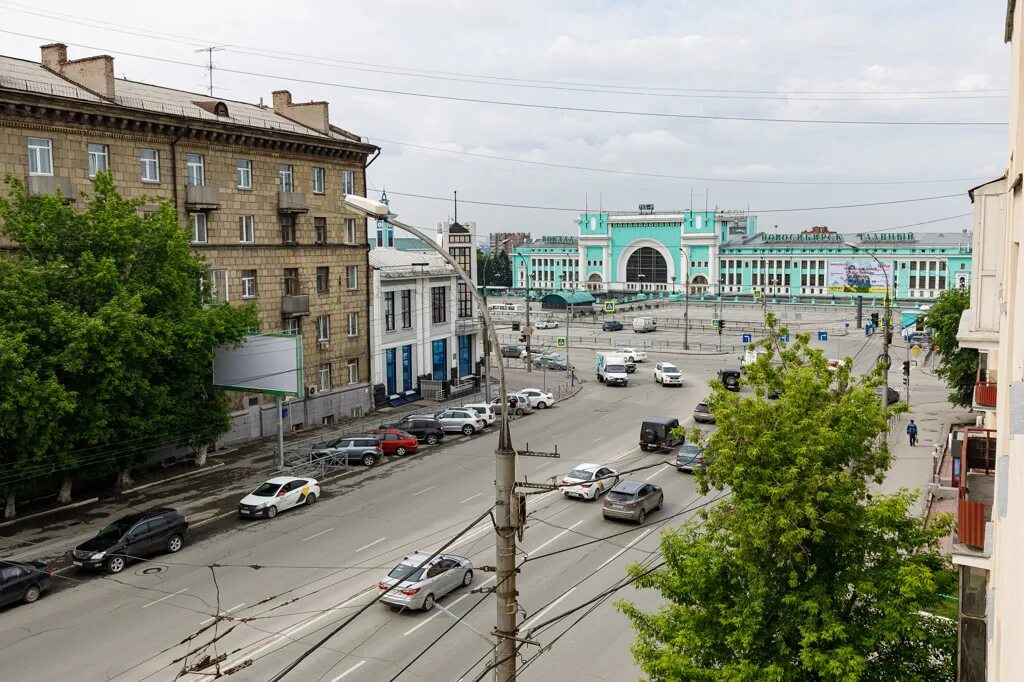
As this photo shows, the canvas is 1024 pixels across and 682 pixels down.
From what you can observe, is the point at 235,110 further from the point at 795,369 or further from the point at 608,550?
the point at 795,369

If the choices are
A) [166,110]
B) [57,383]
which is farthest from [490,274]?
[57,383]

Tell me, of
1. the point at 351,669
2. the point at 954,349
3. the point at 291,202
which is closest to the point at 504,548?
the point at 351,669

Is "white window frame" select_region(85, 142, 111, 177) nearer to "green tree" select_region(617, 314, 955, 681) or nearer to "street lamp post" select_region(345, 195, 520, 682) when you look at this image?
"street lamp post" select_region(345, 195, 520, 682)

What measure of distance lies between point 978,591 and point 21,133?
29910 millimetres

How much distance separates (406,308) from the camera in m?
46.8

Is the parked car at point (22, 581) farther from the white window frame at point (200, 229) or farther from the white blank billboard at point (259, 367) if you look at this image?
the white window frame at point (200, 229)

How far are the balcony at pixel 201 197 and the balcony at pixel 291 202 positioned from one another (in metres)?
3.56

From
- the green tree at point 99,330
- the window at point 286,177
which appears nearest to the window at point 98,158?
the green tree at point 99,330

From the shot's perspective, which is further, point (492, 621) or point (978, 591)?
point (492, 621)

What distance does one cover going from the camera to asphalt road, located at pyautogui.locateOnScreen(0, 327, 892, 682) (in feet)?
53.6

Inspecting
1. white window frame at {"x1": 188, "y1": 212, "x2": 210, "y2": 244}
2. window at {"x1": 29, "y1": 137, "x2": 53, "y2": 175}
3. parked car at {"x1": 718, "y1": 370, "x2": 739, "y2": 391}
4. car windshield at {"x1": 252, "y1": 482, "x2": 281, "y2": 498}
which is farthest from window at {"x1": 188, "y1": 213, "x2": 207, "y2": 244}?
parked car at {"x1": 718, "y1": 370, "x2": 739, "y2": 391}

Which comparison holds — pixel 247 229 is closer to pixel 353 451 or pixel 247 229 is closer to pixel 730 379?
pixel 353 451

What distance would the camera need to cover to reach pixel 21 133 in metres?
28.8

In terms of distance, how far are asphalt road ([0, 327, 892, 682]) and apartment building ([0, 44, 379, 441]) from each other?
1086 cm
